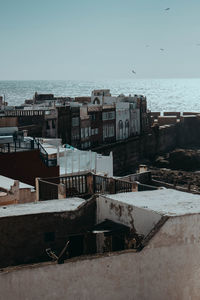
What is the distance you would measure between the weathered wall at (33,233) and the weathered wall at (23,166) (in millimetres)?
13662

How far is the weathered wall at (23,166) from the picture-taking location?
2697 cm

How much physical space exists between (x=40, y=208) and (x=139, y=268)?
357 centimetres

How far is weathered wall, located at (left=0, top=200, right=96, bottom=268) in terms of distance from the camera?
12992 mm

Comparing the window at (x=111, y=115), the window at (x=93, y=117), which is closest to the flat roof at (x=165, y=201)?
the window at (x=93, y=117)

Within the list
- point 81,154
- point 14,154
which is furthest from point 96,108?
point 14,154

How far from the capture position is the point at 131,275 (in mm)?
11875

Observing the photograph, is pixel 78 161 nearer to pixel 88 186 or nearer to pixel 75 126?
pixel 88 186

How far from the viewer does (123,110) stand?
251 ft

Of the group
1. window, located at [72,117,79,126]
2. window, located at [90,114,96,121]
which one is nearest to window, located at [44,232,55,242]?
window, located at [72,117,79,126]

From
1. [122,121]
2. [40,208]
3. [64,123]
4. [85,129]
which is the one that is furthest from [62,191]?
[122,121]

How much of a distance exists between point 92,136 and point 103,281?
188 ft

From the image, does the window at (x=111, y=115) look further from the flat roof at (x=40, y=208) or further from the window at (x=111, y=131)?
the flat roof at (x=40, y=208)

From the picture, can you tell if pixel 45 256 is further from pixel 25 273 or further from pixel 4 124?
pixel 4 124

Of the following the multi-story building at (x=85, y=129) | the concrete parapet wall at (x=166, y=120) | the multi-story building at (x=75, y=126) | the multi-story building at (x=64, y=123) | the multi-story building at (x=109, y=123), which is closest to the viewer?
the multi-story building at (x=64, y=123)
